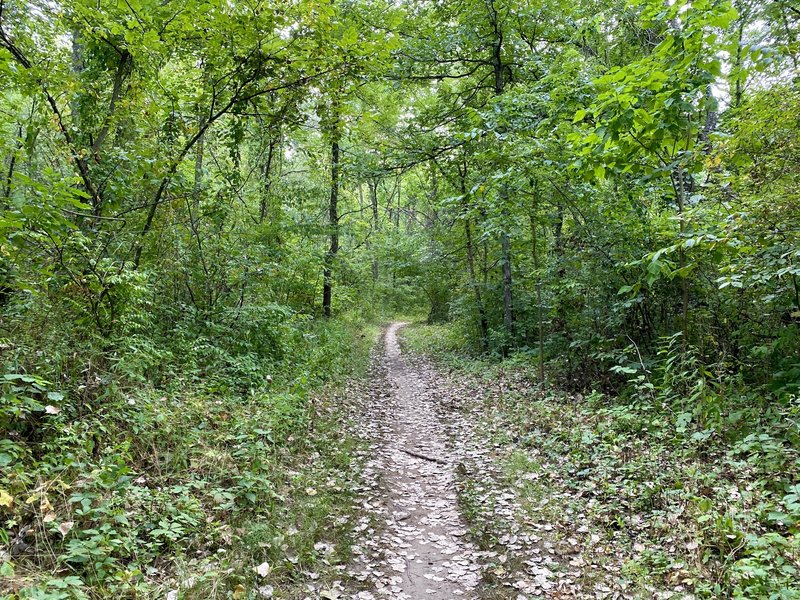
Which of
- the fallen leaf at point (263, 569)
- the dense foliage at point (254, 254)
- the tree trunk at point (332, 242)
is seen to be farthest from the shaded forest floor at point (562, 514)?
the tree trunk at point (332, 242)

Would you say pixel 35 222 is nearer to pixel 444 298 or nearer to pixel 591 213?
pixel 591 213

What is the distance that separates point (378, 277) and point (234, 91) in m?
29.9

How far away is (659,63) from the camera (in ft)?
19.1

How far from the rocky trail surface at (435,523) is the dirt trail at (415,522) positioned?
0.04 ft

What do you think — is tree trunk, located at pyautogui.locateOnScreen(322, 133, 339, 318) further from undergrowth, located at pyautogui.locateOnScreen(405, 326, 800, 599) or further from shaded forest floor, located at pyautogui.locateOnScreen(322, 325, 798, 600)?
undergrowth, located at pyautogui.locateOnScreen(405, 326, 800, 599)

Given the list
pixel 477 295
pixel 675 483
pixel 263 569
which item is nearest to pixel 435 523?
pixel 263 569

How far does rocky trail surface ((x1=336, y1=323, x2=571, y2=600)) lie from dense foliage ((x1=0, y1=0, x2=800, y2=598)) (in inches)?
61.1

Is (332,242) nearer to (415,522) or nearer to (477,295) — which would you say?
(477,295)

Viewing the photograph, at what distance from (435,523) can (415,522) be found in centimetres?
26

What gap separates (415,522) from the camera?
18.8ft

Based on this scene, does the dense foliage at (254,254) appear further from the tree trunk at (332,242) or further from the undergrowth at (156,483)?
the tree trunk at (332,242)

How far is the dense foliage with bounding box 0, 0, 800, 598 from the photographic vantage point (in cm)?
432

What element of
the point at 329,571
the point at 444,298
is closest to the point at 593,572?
the point at 329,571

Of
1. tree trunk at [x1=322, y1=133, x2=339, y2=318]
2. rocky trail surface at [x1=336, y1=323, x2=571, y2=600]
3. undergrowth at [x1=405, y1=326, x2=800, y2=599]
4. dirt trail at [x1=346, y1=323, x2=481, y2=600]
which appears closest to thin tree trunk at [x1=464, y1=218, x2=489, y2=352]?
tree trunk at [x1=322, y1=133, x2=339, y2=318]
